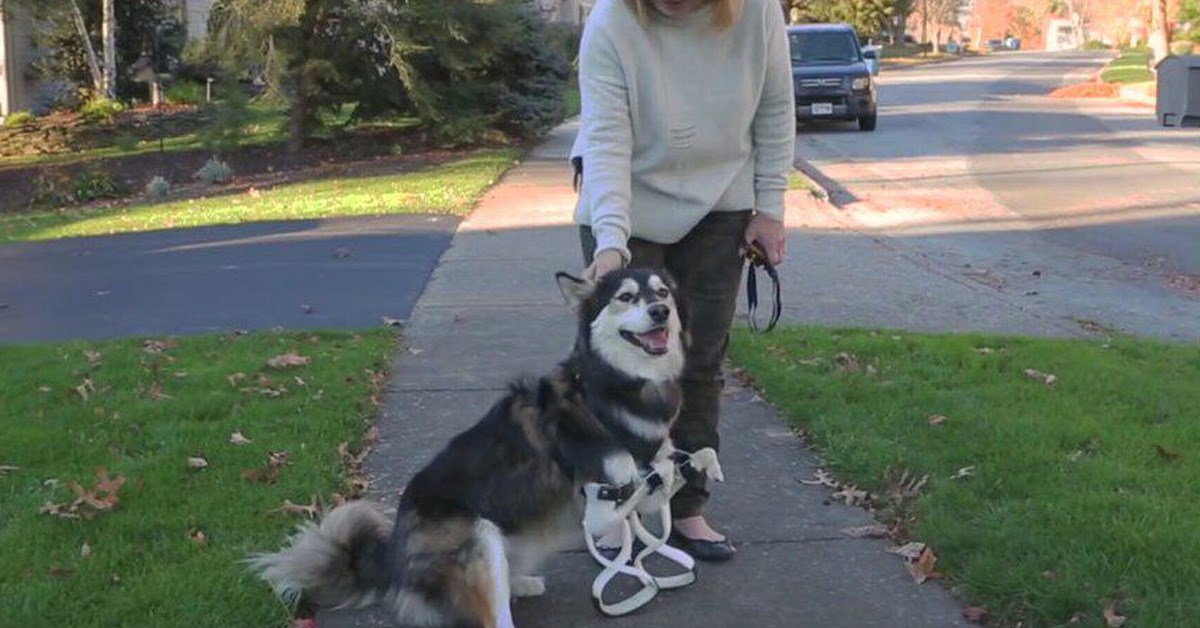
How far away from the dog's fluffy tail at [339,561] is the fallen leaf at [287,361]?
317cm

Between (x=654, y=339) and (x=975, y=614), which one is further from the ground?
(x=654, y=339)

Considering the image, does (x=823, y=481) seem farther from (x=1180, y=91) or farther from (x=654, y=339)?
(x=1180, y=91)

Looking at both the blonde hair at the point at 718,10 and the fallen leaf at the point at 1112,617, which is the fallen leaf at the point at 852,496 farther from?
the blonde hair at the point at 718,10

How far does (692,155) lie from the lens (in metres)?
4.01

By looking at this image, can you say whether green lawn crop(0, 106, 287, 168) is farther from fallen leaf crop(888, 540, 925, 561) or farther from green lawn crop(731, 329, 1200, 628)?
fallen leaf crop(888, 540, 925, 561)

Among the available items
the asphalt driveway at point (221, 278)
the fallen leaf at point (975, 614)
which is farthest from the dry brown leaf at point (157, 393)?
the fallen leaf at point (975, 614)

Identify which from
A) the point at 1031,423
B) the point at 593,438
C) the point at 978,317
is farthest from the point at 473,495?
the point at 978,317

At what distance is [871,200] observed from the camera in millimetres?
15367

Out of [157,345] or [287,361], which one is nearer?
[287,361]

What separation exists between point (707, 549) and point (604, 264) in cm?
118

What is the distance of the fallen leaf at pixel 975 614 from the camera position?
150 inches

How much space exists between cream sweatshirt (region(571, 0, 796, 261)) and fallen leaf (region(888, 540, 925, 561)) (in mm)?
1347

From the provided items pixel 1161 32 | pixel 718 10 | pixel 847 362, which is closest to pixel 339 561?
pixel 718 10

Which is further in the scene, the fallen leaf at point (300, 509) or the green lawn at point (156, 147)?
the green lawn at point (156, 147)
